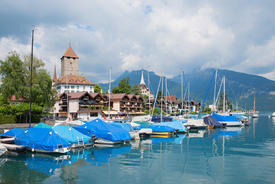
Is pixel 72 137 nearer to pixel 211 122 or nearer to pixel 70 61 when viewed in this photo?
pixel 211 122

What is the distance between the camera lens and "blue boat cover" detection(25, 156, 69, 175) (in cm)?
1825

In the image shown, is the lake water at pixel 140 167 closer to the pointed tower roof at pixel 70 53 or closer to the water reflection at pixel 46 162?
the water reflection at pixel 46 162

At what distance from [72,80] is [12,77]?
162ft

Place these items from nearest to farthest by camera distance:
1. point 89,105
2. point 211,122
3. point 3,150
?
point 3,150 < point 211,122 < point 89,105

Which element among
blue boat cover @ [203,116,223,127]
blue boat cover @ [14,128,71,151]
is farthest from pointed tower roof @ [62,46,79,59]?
blue boat cover @ [14,128,71,151]

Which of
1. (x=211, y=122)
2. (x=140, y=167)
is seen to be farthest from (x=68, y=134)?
(x=211, y=122)

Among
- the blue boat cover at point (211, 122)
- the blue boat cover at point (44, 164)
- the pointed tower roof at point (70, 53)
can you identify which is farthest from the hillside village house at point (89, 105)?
the pointed tower roof at point (70, 53)

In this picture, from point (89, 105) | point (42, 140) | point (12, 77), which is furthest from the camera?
point (89, 105)

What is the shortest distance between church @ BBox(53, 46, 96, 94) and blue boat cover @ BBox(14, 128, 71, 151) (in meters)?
61.5

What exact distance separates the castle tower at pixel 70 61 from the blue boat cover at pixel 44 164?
107 m

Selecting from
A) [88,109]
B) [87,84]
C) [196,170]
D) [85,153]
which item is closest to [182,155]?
[196,170]

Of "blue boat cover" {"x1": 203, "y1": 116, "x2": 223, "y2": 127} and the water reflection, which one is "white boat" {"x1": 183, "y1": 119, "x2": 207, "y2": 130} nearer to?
"blue boat cover" {"x1": 203, "y1": 116, "x2": 223, "y2": 127}

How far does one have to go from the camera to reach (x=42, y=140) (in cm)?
2402

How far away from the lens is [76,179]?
15.7 m
